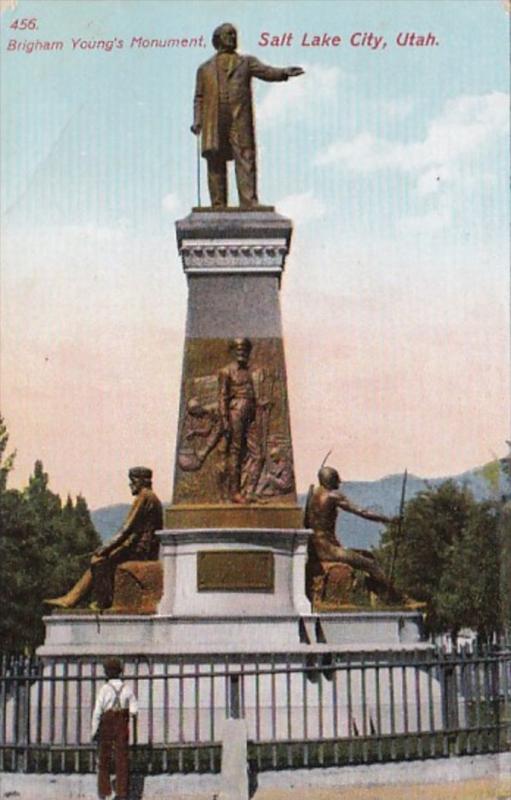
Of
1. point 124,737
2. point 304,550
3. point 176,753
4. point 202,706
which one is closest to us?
point 124,737

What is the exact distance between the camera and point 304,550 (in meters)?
16.7

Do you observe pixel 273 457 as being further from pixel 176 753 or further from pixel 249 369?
pixel 176 753

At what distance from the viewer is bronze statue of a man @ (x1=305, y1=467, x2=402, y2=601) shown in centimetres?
1731

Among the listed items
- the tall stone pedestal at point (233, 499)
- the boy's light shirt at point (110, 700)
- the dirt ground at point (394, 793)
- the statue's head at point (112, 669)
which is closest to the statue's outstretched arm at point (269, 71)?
the tall stone pedestal at point (233, 499)

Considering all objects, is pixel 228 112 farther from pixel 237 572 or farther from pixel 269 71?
pixel 237 572

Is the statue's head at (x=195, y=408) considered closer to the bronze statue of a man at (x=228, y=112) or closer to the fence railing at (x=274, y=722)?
the bronze statue of a man at (x=228, y=112)

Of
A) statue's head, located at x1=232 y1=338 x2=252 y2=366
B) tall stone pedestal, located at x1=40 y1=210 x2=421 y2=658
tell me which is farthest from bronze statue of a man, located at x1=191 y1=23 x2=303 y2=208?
statue's head, located at x1=232 y1=338 x2=252 y2=366

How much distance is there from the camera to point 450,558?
39.8 meters

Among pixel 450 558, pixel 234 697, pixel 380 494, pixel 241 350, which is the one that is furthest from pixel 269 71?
pixel 380 494

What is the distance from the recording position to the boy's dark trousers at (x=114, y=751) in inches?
445

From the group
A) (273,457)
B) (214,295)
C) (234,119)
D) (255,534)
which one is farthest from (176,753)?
(234,119)

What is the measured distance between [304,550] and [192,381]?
9.21 ft

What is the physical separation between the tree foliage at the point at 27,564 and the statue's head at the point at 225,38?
47.1ft

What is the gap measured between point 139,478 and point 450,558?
23.7 meters
